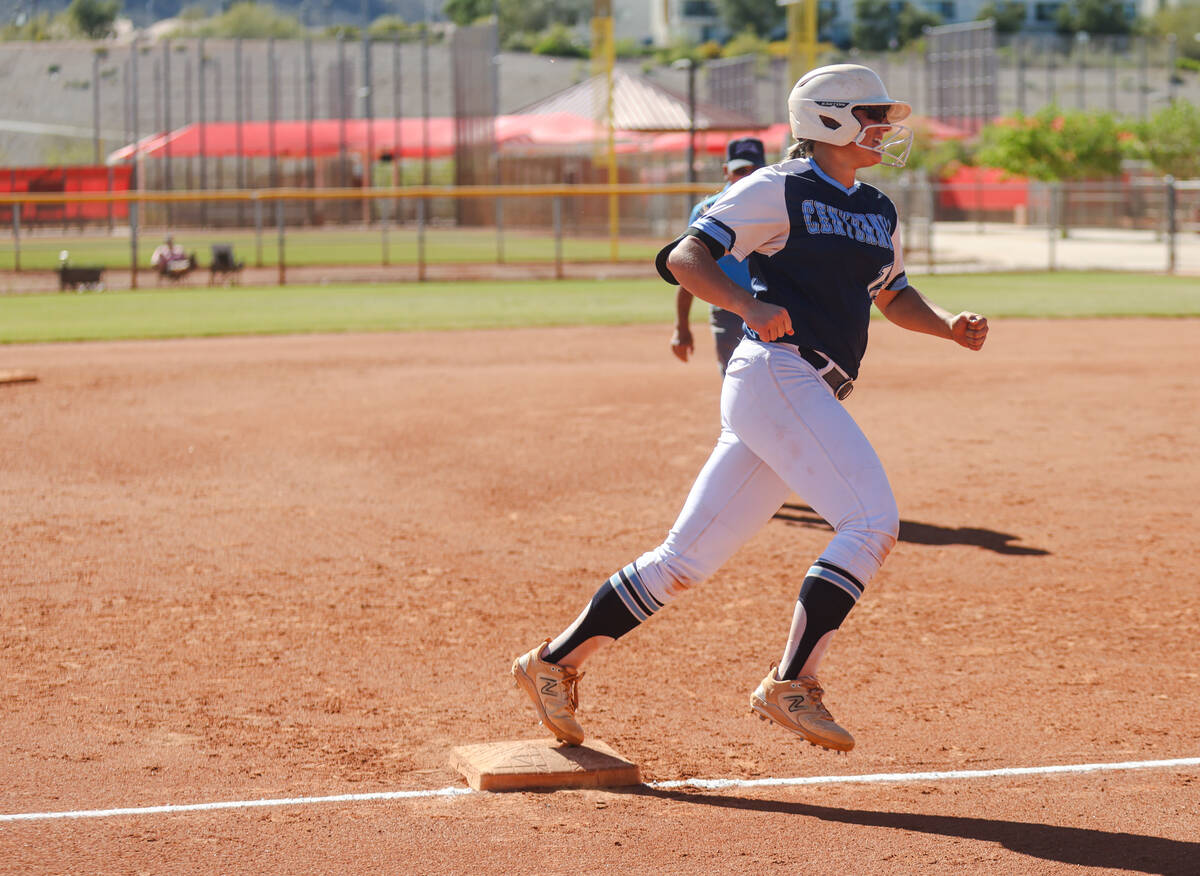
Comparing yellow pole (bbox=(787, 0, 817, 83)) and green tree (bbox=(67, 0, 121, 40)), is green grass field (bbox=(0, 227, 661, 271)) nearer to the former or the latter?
yellow pole (bbox=(787, 0, 817, 83))

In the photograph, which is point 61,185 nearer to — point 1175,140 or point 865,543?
point 1175,140

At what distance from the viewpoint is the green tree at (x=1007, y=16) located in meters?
142

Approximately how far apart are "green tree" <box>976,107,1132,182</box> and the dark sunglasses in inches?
2155

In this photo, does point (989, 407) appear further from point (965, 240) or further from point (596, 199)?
point (965, 240)

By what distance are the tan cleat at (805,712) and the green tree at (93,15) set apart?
93.1 m

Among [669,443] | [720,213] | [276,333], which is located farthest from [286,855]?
[276,333]

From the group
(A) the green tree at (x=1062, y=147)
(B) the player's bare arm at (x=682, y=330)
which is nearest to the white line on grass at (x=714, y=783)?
(B) the player's bare arm at (x=682, y=330)

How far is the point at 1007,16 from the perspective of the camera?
14338 cm

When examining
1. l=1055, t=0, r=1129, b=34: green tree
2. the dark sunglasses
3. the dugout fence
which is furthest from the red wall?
l=1055, t=0, r=1129, b=34: green tree

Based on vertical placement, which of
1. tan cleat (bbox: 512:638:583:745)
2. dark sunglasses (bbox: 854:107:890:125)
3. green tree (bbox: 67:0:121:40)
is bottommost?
tan cleat (bbox: 512:638:583:745)

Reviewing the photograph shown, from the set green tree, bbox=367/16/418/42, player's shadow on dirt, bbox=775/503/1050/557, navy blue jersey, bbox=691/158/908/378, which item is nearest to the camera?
navy blue jersey, bbox=691/158/908/378

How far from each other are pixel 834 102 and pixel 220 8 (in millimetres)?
112349

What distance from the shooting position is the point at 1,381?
46.3 ft

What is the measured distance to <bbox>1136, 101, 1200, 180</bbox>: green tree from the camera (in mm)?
52438
